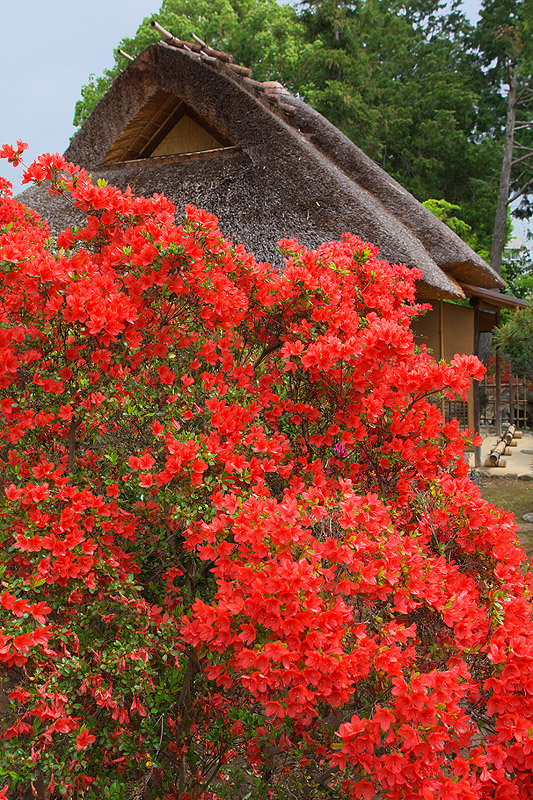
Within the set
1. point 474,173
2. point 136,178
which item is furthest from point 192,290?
point 474,173

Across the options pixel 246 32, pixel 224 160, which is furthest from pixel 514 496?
pixel 246 32

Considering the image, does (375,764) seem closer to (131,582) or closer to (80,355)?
(131,582)

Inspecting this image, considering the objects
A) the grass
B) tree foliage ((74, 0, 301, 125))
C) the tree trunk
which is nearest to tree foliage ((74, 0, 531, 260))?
tree foliage ((74, 0, 301, 125))

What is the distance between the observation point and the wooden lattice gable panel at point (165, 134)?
819cm

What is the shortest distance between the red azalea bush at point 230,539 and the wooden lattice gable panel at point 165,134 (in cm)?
634

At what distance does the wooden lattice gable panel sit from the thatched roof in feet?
0.05

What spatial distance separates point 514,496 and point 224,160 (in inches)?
247

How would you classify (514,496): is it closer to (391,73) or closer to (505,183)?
(505,183)

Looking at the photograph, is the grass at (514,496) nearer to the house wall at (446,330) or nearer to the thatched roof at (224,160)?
the house wall at (446,330)

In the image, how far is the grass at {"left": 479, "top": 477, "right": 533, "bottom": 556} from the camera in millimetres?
7898

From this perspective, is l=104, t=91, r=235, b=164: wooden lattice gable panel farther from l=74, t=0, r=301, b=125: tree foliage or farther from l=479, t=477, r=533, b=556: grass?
l=74, t=0, r=301, b=125: tree foliage

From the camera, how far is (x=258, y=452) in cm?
209

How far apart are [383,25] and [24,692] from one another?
78.8ft

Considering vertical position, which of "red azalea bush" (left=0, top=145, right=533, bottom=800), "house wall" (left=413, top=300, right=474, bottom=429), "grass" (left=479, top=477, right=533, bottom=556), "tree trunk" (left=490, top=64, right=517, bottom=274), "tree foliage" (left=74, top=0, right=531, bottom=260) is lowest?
"grass" (left=479, top=477, right=533, bottom=556)
